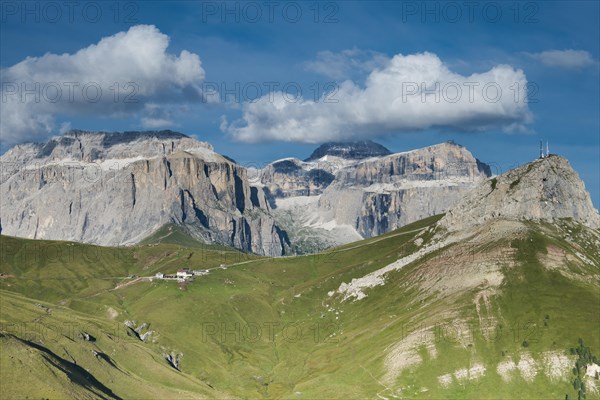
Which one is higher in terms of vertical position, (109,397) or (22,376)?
(22,376)

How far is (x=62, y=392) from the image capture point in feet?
567

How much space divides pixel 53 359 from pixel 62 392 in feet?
88.4

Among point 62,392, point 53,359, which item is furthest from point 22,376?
point 53,359

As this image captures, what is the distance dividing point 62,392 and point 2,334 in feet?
103

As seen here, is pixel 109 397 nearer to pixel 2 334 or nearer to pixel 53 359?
pixel 53 359

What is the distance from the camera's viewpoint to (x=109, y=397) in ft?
656

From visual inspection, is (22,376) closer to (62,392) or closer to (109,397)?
(62,392)

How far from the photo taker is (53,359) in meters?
198

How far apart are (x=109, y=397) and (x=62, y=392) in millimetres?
28668

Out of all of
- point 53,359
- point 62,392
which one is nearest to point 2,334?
point 53,359

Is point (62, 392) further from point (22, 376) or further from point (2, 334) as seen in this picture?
point (2, 334)

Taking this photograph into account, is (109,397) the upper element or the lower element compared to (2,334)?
lower

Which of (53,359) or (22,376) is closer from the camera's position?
(22,376)

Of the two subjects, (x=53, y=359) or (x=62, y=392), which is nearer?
(x=62, y=392)
